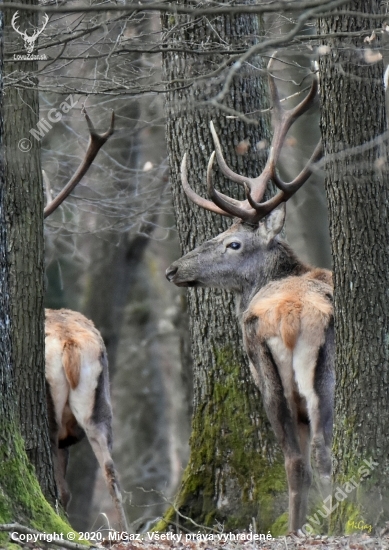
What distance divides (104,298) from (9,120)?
7.03 meters

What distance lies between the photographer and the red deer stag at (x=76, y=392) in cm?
883

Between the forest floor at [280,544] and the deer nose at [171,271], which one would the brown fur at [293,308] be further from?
the forest floor at [280,544]

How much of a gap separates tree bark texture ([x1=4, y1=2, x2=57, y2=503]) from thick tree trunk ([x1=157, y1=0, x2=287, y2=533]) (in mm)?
1391

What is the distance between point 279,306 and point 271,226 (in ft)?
4.48

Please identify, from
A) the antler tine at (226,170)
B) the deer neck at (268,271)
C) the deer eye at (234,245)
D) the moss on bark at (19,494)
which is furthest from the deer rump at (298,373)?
the moss on bark at (19,494)

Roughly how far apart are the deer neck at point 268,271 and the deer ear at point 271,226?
123 millimetres

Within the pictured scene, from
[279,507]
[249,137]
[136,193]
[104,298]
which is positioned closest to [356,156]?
[249,137]

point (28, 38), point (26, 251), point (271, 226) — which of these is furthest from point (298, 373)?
point (28, 38)

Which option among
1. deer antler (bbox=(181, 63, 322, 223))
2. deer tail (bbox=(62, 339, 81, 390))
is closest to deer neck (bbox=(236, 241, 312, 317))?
deer antler (bbox=(181, 63, 322, 223))

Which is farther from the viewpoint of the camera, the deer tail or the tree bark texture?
the deer tail

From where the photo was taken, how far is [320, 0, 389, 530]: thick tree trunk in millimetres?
6129

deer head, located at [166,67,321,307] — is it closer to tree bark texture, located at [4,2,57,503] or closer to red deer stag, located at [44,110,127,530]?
red deer stag, located at [44,110,127,530]

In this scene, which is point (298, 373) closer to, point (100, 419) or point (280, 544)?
point (280, 544)

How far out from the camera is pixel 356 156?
6.23 meters
